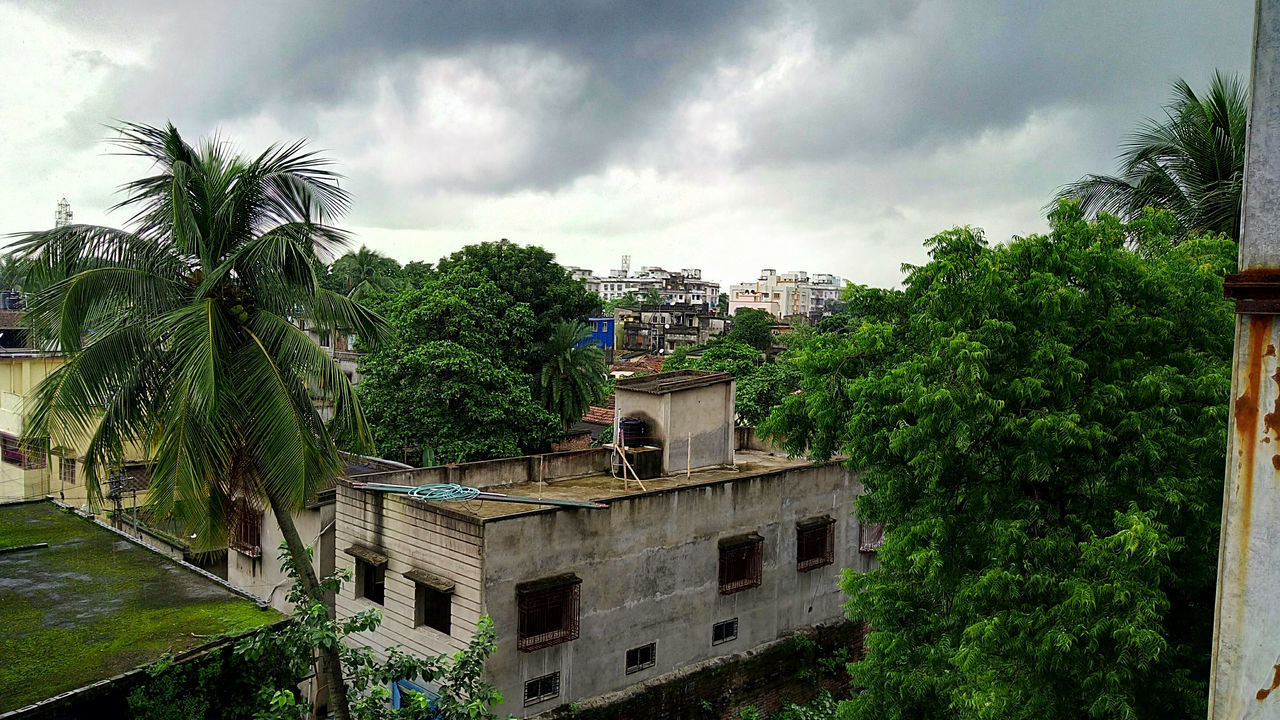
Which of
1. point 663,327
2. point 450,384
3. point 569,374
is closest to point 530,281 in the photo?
point 569,374

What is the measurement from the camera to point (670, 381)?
18.8m

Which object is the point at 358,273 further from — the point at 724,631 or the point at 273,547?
the point at 724,631

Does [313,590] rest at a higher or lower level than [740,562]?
higher

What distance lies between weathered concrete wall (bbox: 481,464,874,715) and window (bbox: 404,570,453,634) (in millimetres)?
929

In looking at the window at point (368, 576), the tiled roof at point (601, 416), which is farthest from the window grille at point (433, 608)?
the tiled roof at point (601, 416)

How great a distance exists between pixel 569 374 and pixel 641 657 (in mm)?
14791

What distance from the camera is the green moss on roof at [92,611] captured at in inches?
378

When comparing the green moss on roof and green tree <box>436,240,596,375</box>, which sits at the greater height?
green tree <box>436,240,596,375</box>

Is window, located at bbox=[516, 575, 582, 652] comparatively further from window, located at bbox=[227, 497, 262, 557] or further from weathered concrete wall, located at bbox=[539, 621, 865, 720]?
window, located at bbox=[227, 497, 262, 557]

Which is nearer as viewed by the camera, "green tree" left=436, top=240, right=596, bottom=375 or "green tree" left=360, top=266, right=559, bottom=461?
"green tree" left=360, top=266, right=559, bottom=461

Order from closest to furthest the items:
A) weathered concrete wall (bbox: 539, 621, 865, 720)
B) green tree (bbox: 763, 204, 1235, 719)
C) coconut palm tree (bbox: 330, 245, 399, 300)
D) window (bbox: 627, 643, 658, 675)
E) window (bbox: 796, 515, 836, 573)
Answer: green tree (bbox: 763, 204, 1235, 719) → weathered concrete wall (bbox: 539, 621, 865, 720) → window (bbox: 627, 643, 658, 675) → window (bbox: 796, 515, 836, 573) → coconut palm tree (bbox: 330, 245, 399, 300)

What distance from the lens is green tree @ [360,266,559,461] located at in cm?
2523

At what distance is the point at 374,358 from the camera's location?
26.4 m

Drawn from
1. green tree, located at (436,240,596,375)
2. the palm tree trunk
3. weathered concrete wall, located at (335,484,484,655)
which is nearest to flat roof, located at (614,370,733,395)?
weathered concrete wall, located at (335,484,484,655)
